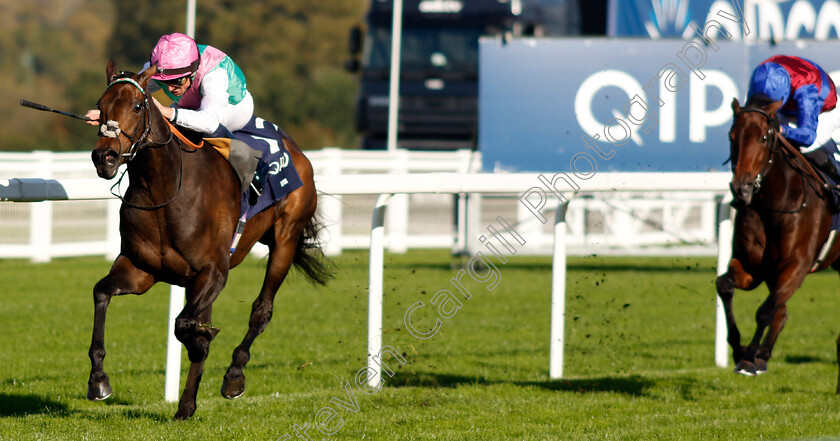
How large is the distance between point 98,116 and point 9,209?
1023 cm

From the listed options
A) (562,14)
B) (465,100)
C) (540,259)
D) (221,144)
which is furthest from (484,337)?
(562,14)

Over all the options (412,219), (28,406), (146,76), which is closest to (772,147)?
(146,76)

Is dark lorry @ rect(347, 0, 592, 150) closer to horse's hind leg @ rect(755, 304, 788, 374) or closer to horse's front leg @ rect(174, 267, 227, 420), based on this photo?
horse's hind leg @ rect(755, 304, 788, 374)

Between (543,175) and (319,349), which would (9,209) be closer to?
(319,349)

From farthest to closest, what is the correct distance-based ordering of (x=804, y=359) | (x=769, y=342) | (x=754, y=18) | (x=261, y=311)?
(x=754, y=18)
(x=804, y=359)
(x=769, y=342)
(x=261, y=311)

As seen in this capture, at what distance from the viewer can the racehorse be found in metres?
5.31

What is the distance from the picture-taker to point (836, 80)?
10.0 m

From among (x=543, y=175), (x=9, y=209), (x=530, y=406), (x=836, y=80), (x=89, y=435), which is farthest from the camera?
(x=9, y=209)

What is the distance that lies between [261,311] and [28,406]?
128 centimetres

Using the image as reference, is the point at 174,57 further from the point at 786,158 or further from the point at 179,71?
the point at 786,158

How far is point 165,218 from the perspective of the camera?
4156 mm

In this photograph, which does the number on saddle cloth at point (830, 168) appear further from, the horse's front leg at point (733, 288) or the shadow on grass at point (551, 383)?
the shadow on grass at point (551, 383)

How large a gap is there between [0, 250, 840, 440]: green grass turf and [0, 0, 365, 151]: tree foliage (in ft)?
101

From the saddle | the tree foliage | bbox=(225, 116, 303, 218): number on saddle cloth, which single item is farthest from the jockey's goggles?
the tree foliage
